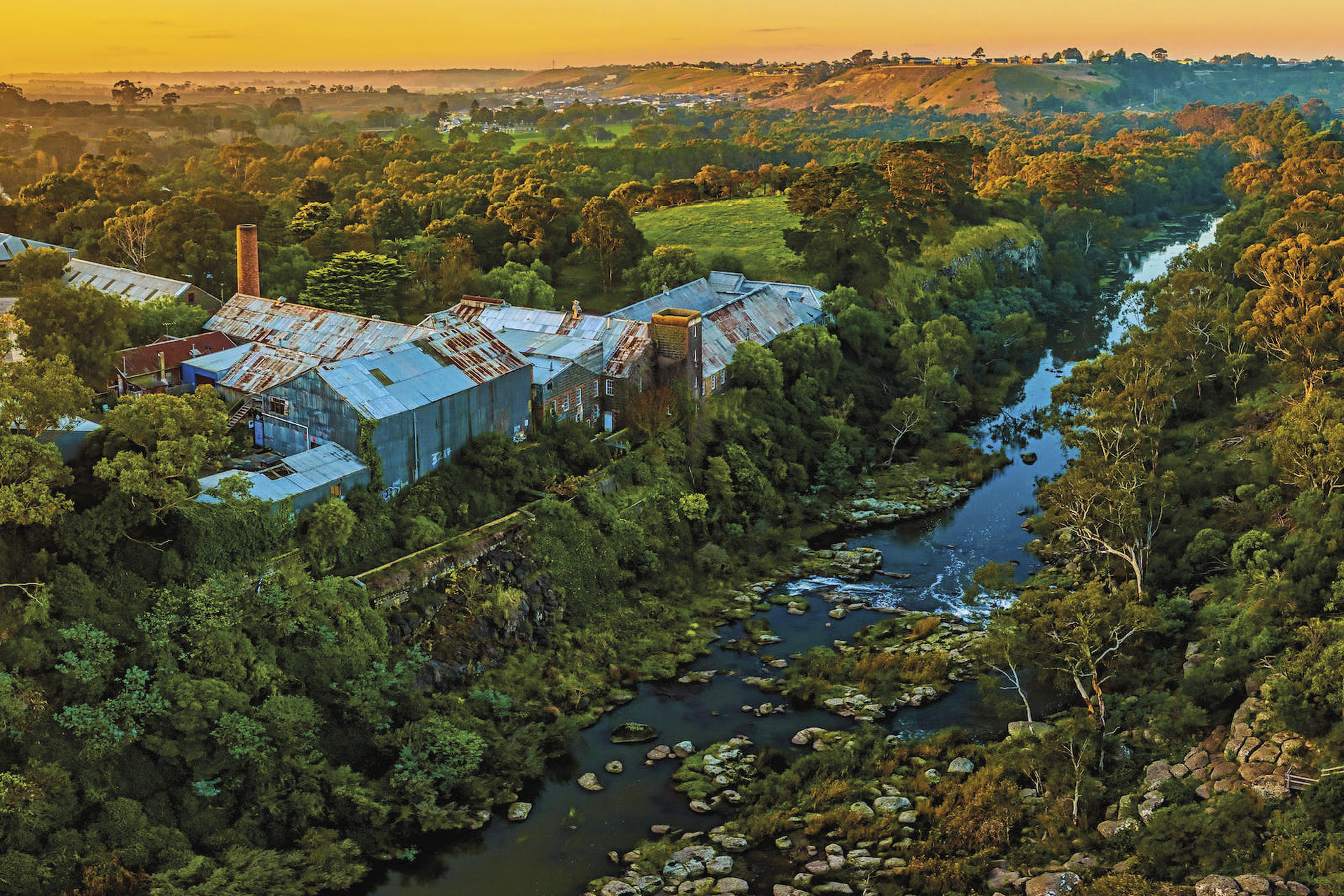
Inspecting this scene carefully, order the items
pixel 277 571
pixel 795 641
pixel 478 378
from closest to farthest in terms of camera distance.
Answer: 1. pixel 277 571
2. pixel 795 641
3. pixel 478 378

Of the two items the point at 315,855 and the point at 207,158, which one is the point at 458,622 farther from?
the point at 207,158

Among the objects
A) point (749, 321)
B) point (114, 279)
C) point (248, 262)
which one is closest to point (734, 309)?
point (749, 321)

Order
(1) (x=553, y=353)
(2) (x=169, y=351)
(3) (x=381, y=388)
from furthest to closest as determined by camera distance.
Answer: (1) (x=553, y=353)
(2) (x=169, y=351)
(3) (x=381, y=388)

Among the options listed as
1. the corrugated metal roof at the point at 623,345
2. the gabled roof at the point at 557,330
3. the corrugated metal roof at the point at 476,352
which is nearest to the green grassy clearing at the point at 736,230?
the gabled roof at the point at 557,330

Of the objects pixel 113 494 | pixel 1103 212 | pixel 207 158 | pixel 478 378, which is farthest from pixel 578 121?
pixel 113 494

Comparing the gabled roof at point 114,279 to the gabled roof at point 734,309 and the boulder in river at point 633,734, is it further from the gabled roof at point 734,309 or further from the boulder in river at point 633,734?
the boulder in river at point 633,734

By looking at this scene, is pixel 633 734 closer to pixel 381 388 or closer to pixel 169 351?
pixel 381 388
